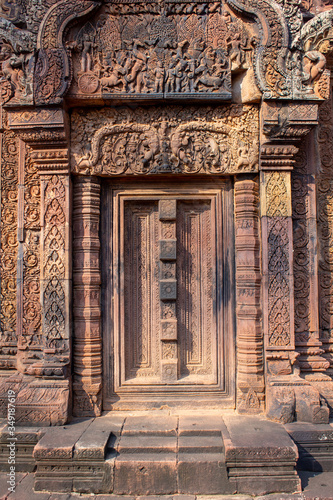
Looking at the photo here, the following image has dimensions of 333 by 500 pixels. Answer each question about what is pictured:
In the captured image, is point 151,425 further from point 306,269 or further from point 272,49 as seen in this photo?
point 272,49

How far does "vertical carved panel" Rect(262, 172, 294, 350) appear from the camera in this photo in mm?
4461

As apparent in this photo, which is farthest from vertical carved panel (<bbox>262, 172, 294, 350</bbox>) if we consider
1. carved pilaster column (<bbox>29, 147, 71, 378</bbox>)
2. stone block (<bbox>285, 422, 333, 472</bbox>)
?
carved pilaster column (<bbox>29, 147, 71, 378</bbox>)

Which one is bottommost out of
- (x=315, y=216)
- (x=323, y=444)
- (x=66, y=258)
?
(x=323, y=444)

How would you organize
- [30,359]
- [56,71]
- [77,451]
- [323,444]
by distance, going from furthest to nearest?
1. [30,359]
2. [56,71]
3. [323,444]
4. [77,451]

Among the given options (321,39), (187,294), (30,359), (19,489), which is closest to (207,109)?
(321,39)

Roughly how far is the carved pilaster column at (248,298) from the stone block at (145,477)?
1.14 m

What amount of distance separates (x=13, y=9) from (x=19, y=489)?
16.5ft

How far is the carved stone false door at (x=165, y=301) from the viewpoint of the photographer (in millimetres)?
4641

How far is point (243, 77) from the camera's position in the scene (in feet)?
14.9

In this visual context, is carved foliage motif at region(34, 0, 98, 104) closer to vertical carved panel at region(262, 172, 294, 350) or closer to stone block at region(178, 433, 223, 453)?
vertical carved panel at region(262, 172, 294, 350)

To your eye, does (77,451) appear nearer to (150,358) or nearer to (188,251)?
(150,358)

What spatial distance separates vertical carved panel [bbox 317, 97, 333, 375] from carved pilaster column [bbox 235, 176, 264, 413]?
34.7 inches

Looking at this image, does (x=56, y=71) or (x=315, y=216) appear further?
(x=315, y=216)

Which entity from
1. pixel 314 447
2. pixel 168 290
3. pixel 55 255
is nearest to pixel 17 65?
pixel 55 255
